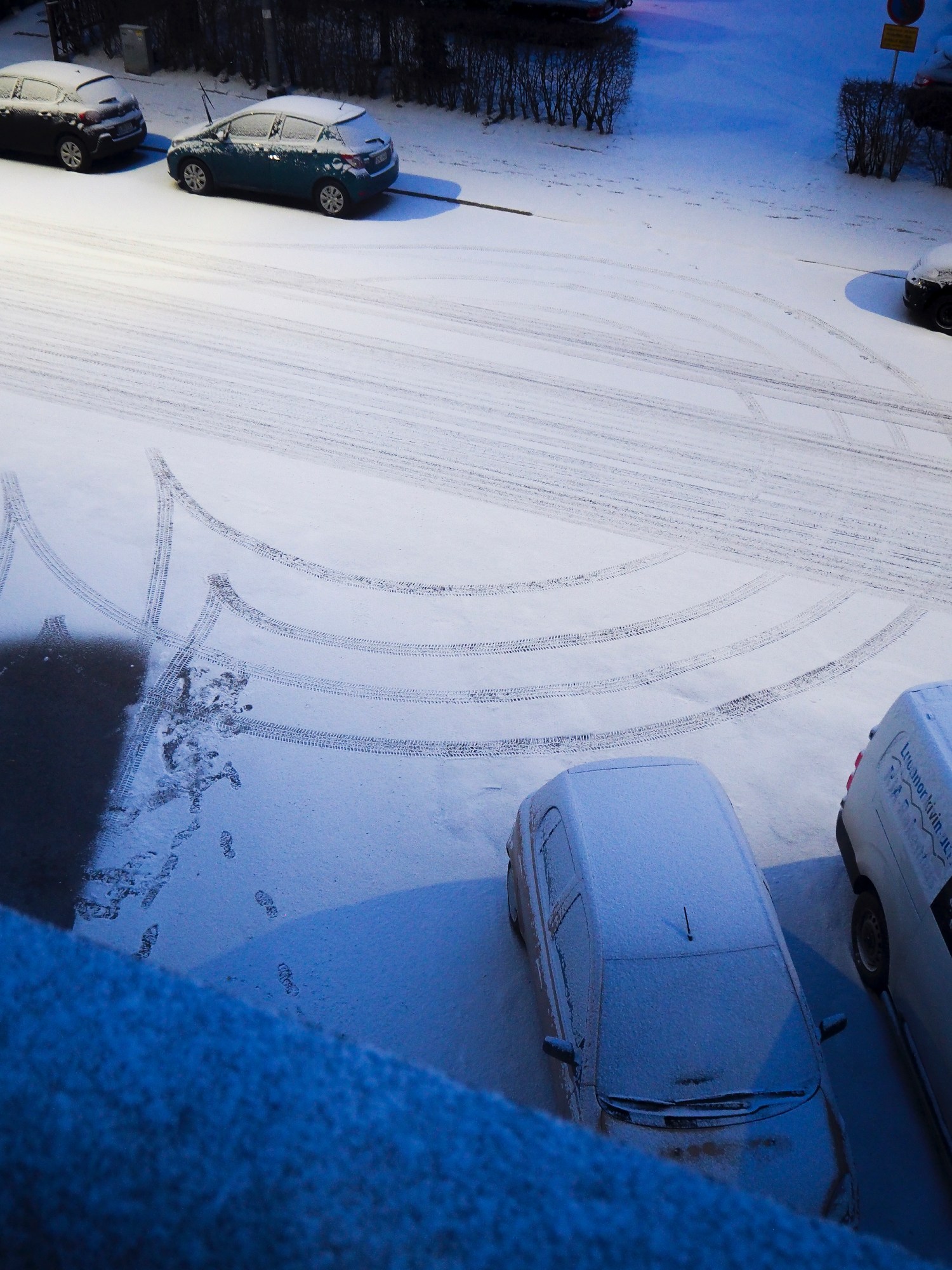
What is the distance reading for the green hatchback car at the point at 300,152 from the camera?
52.2 feet

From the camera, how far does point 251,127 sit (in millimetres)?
16266

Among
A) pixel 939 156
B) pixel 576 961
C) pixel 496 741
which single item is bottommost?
pixel 496 741

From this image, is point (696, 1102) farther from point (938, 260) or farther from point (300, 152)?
point (300, 152)

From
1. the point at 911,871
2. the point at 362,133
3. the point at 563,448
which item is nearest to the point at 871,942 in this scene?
the point at 911,871

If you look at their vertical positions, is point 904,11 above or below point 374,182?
above

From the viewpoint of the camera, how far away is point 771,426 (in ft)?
39.3

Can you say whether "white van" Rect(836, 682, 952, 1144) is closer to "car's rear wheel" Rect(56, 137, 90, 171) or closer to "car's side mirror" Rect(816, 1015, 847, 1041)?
"car's side mirror" Rect(816, 1015, 847, 1041)

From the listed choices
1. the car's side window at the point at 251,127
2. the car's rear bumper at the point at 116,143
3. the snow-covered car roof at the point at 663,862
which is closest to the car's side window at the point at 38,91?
the car's rear bumper at the point at 116,143

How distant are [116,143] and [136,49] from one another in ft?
20.3

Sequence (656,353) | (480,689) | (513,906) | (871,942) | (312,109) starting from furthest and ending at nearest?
1. (312,109)
2. (656,353)
3. (480,689)
4. (513,906)
5. (871,942)

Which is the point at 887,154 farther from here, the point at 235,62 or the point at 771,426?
the point at 235,62

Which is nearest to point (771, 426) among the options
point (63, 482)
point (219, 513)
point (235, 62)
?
point (219, 513)

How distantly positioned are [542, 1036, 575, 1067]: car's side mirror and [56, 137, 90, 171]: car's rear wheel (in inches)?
671

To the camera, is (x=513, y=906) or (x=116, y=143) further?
(x=116, y=143)
